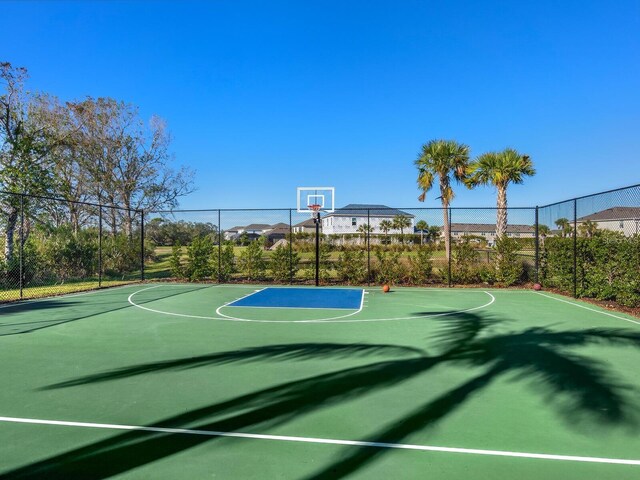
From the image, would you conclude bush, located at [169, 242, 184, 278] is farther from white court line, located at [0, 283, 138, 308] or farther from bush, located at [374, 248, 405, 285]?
bush, located at [374, 248, 405, 285]

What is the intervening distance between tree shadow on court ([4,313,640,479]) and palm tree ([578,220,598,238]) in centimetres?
440

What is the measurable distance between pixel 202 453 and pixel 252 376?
5.63 feet

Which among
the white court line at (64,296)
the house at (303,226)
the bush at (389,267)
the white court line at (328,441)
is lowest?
Result: the white court line at (328,441)

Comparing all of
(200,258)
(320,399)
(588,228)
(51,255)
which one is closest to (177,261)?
(200,258)

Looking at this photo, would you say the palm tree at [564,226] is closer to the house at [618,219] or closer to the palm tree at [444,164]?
the house at [618,219]

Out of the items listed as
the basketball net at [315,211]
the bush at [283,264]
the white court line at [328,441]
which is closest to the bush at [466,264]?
the basketball net at [315,211]

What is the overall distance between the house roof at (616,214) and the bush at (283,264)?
364 inches

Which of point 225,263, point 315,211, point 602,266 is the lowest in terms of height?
point 225,263

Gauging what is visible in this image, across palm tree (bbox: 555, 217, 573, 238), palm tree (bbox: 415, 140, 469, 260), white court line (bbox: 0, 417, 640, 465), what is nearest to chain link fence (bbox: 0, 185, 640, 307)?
palm tree (bbox: 555, 217, 573, 238)

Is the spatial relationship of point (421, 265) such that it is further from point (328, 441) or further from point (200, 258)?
point (328, 441)

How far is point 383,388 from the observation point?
437 cm

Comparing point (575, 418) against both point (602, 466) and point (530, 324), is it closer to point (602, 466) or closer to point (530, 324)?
point (602, 466)

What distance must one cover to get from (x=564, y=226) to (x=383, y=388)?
33.9ft

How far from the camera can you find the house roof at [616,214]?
8852 millimetres
